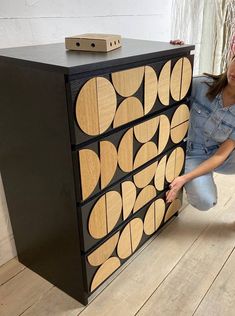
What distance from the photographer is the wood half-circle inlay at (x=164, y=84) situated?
40.3 inches

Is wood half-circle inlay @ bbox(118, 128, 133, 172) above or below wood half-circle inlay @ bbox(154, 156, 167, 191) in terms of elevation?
above

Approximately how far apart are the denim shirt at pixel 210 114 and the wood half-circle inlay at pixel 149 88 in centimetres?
35

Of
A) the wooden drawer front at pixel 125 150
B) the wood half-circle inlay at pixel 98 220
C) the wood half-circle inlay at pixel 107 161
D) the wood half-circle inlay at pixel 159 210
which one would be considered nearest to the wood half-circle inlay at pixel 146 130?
the wooden drawer front at pixel 125 150

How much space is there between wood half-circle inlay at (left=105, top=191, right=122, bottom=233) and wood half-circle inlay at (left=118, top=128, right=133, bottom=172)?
93mm

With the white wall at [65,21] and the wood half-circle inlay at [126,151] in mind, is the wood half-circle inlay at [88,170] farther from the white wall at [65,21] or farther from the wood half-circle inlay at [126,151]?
the white wall at [65,21]

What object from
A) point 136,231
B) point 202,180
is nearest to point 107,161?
point 136,231

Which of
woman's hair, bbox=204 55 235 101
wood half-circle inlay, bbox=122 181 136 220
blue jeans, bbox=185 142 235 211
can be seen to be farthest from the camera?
blue jeans, bbox=185 142 235 211

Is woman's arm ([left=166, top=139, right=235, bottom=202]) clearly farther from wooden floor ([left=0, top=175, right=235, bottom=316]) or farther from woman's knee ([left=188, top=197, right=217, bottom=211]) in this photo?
wooden floor ([left=0, top=175, right=235, bottom=316])

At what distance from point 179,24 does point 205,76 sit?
0.60 m

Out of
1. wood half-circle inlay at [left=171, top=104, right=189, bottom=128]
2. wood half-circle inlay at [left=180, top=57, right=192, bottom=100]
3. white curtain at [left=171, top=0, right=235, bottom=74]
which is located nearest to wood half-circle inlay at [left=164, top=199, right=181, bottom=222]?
wood half-circle inlay at [left=171, top=104, right=189, bottom=128]

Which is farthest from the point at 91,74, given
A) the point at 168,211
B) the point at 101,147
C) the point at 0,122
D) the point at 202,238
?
the point at 202,238

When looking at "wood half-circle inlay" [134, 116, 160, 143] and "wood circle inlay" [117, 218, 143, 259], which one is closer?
"wood half-circle inlay" [134, 116, 160, 143]

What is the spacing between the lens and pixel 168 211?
1.43m

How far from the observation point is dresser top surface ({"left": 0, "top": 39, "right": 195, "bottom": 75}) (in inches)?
29.5
